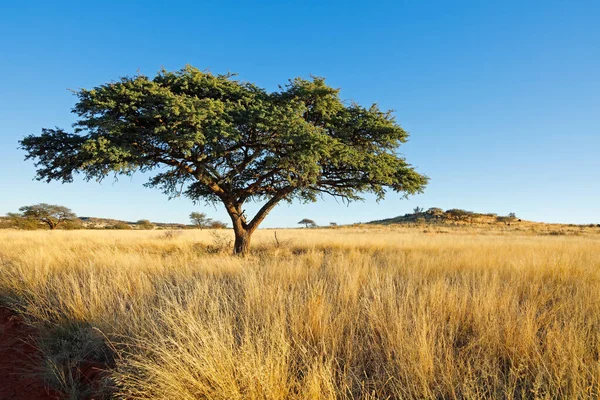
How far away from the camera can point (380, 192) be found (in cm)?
1517

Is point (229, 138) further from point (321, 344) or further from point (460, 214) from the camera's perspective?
point (460, 214)

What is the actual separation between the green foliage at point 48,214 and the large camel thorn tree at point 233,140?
58174mm

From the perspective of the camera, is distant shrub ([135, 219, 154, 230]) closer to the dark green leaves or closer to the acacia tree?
the acacia tree

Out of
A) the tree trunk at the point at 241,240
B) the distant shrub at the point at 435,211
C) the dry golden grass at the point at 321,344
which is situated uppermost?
the distant shrub at the point at 435,211

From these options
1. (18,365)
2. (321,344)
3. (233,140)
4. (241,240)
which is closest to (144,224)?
(241,240)

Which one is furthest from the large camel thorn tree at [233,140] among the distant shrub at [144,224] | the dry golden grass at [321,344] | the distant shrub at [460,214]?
the distant shrub at [144,224]

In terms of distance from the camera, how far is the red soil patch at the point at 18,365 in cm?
373

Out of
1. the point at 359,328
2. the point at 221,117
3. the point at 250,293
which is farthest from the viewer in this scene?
the point at 221,117

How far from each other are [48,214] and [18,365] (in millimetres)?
69413

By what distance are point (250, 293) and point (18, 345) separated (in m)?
3.65

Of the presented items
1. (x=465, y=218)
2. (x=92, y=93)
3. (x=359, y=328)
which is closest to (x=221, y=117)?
(x=92, y=93)

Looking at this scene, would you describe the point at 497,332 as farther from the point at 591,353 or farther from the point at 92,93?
the point at 92,93

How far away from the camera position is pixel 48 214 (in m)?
60.0

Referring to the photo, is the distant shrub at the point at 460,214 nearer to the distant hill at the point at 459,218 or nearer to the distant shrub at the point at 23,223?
the distant hill at the point at 459,218
